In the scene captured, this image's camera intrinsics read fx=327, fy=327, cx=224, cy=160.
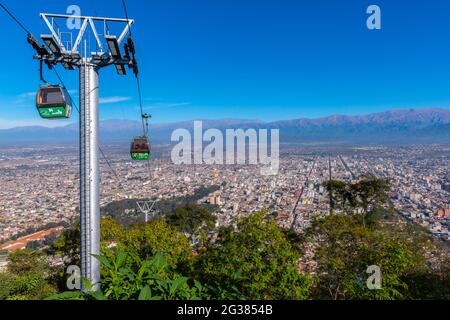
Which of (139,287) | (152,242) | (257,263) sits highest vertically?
(139,287)

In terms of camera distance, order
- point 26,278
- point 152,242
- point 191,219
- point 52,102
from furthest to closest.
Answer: point 191,219, point 152,242, point 26,278, point 52,102

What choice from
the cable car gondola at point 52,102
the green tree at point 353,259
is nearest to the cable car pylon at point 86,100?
the cable car gondola at point 52,102

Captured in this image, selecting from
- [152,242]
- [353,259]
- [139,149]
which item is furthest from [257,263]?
[152,242]

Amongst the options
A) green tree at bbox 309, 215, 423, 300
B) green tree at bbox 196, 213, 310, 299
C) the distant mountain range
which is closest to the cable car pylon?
green tree at bbox 196, 213, 310, 299

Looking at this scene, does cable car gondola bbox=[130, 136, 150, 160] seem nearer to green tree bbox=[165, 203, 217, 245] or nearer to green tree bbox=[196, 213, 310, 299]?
green tree bbox=[196, 213, 310, 299]

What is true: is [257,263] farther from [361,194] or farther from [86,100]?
[361,194]

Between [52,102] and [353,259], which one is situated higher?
[52,102]
